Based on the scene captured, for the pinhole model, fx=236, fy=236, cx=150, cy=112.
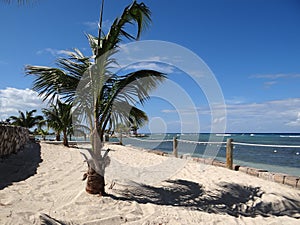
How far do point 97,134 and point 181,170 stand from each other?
12.0 ft

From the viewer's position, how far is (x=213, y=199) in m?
4.29

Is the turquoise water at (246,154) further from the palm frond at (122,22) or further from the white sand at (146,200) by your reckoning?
the palm frond at (122,22)

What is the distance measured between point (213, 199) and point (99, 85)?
113 inches

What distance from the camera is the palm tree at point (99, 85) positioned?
3900 millimetres

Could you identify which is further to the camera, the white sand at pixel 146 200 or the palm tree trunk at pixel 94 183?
A: the palm tree trunk at pixel 94 183

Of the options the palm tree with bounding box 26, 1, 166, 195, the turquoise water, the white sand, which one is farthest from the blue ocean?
the palm tree with bounding box 26, 1, 166, 195

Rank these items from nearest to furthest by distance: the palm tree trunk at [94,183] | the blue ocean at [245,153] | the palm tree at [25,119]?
the palm tree trunk at [94,183] < the blue ocean at [245,153] < the palm tree at [25,119]

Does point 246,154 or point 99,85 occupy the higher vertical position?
point 99,85

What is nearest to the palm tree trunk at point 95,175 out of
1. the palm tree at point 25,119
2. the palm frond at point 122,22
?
the palm frond at point 122,22

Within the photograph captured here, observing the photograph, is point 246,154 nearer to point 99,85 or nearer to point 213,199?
point 213,199

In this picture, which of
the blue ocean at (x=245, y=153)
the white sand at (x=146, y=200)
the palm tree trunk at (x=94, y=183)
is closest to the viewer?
the white sand at (x=146, y=200)

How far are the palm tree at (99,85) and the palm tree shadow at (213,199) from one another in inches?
30.8

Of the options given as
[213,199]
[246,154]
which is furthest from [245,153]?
[213,199]

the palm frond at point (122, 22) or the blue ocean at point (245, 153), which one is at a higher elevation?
the palm frond at point (122, 22)
